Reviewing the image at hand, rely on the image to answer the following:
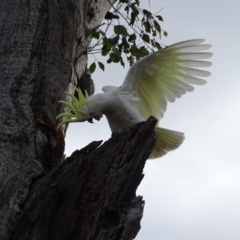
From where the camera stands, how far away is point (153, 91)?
10.5 feet

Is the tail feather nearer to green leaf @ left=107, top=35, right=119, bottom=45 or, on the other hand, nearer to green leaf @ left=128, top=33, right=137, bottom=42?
green leaf @ left=107, top=35, right=119, bottom=45

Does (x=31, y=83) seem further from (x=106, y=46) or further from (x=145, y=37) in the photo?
(x=145, y=37)

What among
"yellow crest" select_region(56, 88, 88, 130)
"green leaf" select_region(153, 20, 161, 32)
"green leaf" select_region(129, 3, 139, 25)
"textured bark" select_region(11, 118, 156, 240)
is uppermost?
"green leaf" select_region(153, 20, 161, 32)

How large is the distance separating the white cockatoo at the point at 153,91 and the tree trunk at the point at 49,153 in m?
0.17

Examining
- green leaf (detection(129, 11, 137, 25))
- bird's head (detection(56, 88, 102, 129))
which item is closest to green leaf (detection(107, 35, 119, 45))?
green leaf (detection(129, 11, 137, 25))

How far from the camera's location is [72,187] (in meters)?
2.26


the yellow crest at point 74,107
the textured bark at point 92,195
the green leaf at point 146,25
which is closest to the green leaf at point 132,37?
the green leaf at point 146,25

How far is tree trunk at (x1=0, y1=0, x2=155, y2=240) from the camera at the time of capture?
→ 2156 millimetres

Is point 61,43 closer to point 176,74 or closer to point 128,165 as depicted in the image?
point 176,74

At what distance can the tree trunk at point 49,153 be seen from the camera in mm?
2156

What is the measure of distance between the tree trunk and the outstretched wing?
1.15ft

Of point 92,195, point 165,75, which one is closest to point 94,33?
point 165,75

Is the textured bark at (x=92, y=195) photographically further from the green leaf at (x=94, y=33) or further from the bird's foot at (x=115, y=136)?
the green leaf at (x=94, y=33)

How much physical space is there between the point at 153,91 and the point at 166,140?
293mm
